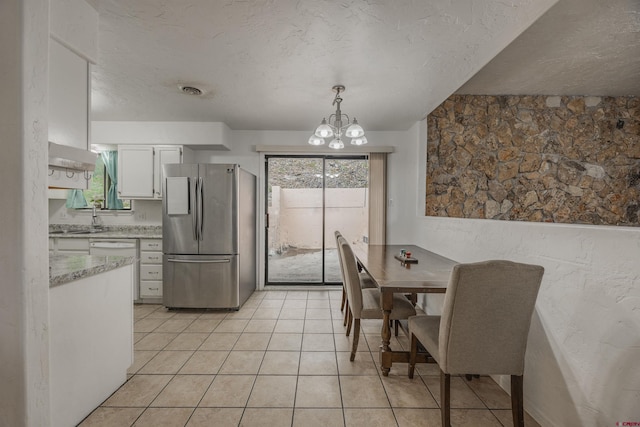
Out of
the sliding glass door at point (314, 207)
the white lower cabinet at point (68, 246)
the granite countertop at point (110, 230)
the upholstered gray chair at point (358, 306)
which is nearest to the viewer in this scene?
the upholstered gray chair at point (358, 306)

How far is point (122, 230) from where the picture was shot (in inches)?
156

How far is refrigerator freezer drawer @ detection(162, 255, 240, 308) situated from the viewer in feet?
10.8

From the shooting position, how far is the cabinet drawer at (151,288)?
3.59 m

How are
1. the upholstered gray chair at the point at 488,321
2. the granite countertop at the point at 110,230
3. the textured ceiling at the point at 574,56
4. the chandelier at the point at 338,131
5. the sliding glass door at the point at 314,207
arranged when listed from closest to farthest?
the upholstered gray chair at the point at 488,321 < the textured ceiling at the point at 574,56 < the chandelier at the point at 338,131 < the granite countertop at the point at 110,230 < the sliding glass door at the point at 314,207

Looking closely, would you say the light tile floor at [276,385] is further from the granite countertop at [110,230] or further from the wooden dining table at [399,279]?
the granite countertop at [110,230]

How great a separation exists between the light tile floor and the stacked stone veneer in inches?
81.9

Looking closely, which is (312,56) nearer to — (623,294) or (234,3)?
(234,3)

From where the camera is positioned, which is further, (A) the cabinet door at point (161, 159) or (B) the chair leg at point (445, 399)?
(A) the cabinet door at point (161, 159)

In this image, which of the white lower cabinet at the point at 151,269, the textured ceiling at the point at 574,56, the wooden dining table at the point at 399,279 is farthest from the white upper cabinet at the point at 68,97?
the textured ceiling at the point at 574,56

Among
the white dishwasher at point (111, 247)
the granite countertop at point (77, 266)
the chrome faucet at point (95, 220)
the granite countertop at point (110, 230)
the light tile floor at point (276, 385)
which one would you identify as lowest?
the light tile floor at point (276, 385)

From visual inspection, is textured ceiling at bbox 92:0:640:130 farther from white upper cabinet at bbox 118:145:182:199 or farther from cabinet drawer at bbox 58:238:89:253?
cabinet drawer at bbox 58:238:89:253

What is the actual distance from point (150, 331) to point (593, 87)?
524cm

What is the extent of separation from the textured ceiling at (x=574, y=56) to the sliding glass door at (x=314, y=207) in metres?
1.90

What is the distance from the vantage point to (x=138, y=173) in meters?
3.69
